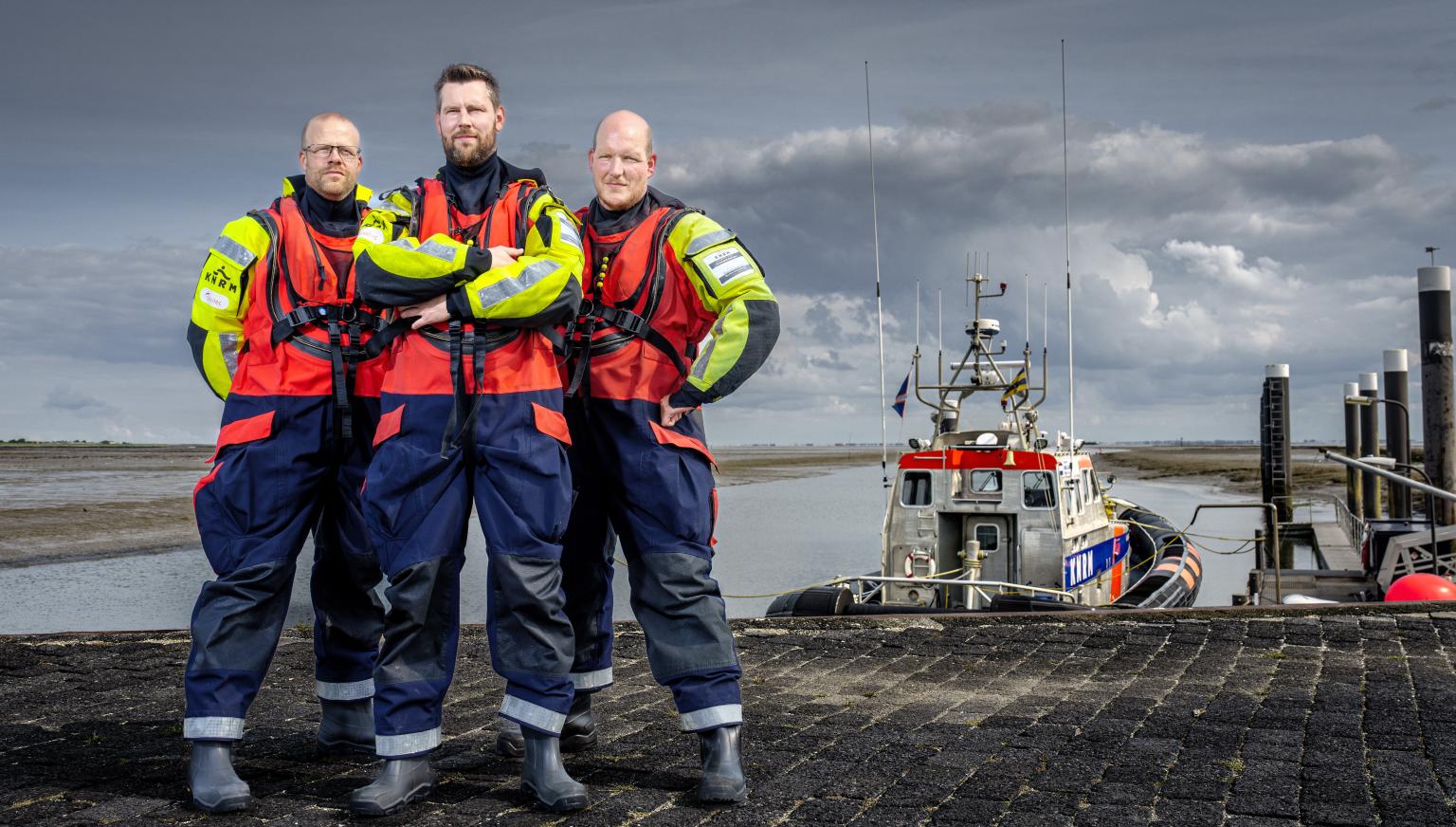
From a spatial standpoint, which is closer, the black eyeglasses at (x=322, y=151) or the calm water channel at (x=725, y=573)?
the black eyeglasses at (x=322, y=151)

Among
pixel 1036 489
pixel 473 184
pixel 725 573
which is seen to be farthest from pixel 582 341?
pixel 725 573

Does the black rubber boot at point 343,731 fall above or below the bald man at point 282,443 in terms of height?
below

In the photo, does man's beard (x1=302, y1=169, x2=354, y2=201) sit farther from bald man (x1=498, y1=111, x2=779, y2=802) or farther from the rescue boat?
the rescue boat

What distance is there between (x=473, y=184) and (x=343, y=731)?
1.87m

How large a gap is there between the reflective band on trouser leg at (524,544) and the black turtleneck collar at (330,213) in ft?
3.29

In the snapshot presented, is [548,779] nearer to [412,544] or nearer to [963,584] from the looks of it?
[412,544]

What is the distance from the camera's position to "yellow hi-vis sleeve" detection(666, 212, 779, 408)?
3.13 metres

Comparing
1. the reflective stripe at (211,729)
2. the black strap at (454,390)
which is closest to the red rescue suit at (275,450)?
the reflective stripe at (211,729)

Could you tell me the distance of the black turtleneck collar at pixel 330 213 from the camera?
3.53 m

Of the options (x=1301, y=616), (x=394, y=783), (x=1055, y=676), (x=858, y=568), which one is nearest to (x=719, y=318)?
(x=394, y=783)

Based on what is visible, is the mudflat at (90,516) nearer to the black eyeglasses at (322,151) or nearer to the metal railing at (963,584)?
the metal railing at (963,584)

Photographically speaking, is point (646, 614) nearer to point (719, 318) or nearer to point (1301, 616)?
point (719, 318)

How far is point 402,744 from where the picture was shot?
2932 mm

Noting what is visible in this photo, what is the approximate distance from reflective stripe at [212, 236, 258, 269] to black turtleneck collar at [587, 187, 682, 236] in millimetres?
1061
